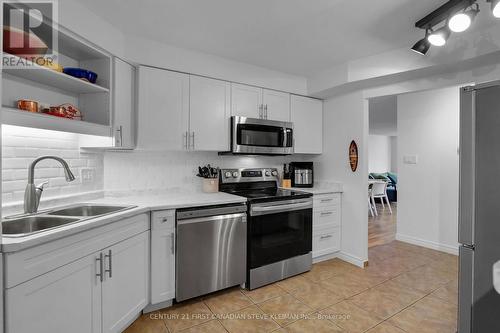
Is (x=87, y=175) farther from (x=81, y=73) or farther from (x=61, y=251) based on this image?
(x=61, y=251)

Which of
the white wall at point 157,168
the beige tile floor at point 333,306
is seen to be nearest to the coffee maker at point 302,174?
the white wall at point 157,168

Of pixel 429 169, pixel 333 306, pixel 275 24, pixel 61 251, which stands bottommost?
pixel 333 306

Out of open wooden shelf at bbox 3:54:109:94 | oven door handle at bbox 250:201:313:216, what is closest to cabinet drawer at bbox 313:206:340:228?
oven door handle at bbox 250:201:313:216

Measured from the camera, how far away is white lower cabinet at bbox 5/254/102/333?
116 centimetres

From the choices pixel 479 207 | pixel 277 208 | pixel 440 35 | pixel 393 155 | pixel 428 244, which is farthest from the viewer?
pixel 393 155

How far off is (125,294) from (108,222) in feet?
1.91

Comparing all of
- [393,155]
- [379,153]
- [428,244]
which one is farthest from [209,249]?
[393,155]

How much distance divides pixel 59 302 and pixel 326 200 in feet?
8.61

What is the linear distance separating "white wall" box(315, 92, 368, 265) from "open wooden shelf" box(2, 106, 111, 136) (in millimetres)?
2591

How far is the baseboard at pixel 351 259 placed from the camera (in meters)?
3.00

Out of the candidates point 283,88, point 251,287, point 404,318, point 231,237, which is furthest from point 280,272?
point 283,88

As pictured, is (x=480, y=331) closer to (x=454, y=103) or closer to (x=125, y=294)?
(x=125, y=294)

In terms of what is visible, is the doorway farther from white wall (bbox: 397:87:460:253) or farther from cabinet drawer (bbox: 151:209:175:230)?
cabinet drawer (bbox: 151:209:175:230)

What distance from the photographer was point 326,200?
122 inches
